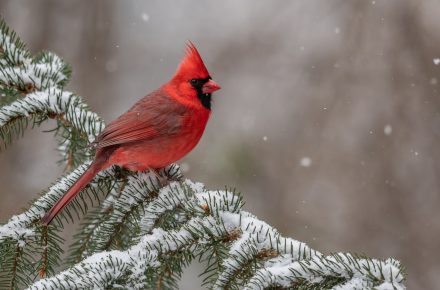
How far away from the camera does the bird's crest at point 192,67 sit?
3.18m

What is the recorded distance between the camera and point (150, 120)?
10.5 ft

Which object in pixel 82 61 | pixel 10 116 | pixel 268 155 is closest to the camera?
pixel 10 116

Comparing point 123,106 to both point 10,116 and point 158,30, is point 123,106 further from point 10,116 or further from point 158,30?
point 10,116

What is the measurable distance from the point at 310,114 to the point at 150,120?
294cm

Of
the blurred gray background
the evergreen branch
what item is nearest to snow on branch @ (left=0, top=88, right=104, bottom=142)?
the evergreen branch

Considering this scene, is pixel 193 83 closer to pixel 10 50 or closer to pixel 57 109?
pixel 57 109

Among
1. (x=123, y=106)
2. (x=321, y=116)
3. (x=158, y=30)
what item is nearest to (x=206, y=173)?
(x=321, y=116)

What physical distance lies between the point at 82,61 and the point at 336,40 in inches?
101

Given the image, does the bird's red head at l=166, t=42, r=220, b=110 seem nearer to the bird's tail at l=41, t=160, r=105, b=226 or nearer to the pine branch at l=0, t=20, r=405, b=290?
the pine branch at l=0, t=20, r=405, b=290

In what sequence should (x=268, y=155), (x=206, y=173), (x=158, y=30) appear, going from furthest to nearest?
(x=158, y=30) < (x=268, y=155) < (x=206, y=173)

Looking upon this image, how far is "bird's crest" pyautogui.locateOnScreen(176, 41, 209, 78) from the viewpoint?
10.4 ft

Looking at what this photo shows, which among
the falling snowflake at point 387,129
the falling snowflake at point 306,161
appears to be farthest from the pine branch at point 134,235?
the falling snowflake at point 387,129

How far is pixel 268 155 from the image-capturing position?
19.1 ft

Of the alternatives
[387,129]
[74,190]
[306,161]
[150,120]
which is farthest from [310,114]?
[74,190]
